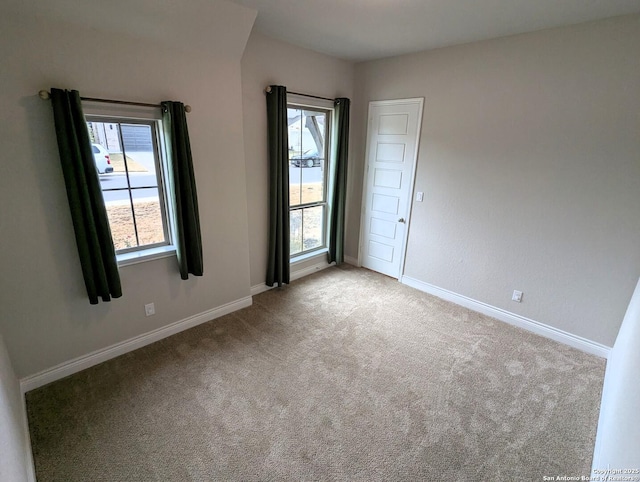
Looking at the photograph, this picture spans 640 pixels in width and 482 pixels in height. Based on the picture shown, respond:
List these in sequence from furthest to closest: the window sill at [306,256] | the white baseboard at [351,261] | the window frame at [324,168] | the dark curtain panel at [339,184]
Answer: the white baseboard at [351,261]
the window sill at [306,256]
the dark curtain panel at [339,184]
the window frame at [324,168]

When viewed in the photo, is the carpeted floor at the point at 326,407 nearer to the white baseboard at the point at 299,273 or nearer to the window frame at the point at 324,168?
the white baseboard at the point at 299,273

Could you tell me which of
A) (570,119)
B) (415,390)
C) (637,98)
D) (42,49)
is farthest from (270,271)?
(637,98)

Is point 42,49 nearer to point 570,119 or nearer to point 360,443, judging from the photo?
point 360,443

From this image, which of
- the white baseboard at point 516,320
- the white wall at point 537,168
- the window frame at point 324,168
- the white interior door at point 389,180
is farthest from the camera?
the white interior door at point 389,180

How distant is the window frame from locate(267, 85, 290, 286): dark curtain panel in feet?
0.63

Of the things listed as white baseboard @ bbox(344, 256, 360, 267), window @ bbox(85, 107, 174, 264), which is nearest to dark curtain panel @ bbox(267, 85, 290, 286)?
window @ bbox(85, 107, 174, 264)

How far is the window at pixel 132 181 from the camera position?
7.29 ft

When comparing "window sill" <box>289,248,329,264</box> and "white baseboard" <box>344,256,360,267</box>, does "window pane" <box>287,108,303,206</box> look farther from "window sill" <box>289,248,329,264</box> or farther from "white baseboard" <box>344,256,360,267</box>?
"white baseboard" <box>344,256,360,267</box>

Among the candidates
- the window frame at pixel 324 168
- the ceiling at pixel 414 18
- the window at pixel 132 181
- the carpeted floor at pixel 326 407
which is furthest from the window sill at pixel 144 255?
the ceiling at pixel 414 18

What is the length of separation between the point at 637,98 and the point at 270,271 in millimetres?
3497

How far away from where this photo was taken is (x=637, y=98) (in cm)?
220

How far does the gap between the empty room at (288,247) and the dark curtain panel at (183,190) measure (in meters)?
0.02

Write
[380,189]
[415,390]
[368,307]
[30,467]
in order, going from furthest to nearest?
[380,189], [368,307], [415,390], [30,467]

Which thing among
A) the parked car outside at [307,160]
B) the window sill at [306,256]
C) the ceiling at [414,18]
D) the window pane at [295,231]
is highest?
the ceiling at [414,18]
